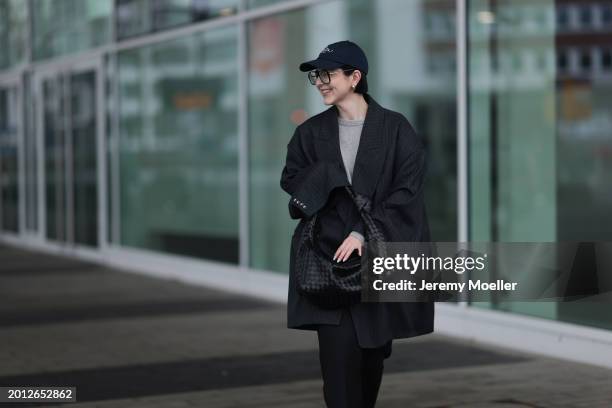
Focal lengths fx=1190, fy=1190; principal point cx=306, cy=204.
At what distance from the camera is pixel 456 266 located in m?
4.49

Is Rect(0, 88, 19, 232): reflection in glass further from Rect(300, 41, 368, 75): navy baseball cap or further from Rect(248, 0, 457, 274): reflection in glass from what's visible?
Rect(300, 41, 368, 75): navy baseball cap

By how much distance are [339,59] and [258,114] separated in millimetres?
7412

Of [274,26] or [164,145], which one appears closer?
[274,26]

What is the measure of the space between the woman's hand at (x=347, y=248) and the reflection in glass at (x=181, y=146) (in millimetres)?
7929

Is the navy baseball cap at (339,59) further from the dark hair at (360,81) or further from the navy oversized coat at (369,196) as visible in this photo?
the navy oversized coat at (369,196)

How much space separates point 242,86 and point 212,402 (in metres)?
6.22

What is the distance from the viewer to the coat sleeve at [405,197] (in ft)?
14.8

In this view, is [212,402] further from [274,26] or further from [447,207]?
[274,26]

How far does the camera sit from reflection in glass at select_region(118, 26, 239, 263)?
12.6 m

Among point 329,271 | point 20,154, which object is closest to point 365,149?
point 329,271

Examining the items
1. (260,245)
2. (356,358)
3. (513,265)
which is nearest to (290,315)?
(356,358)

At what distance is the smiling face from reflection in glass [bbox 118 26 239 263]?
7751 millimetres

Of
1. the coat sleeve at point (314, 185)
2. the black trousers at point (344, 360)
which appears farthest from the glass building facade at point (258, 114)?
the coat sleeve at point (314, 185)

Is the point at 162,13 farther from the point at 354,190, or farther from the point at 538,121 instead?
the point at 354,190
